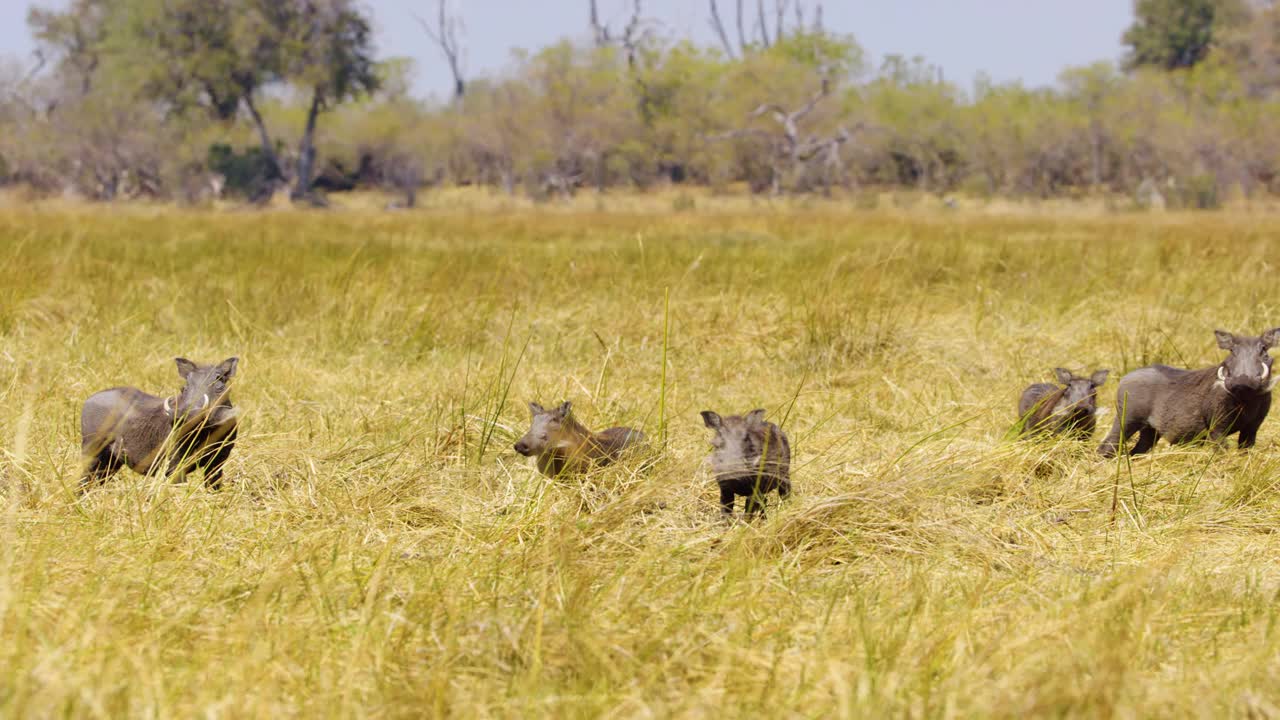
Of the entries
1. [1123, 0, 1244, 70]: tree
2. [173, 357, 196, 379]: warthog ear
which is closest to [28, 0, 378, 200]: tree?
[173, 357, 196, 379]: warthog ear

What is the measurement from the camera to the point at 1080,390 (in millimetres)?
4383

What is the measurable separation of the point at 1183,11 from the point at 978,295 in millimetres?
62143

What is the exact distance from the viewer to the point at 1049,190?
43.7m

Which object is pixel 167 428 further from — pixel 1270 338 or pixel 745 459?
pixel 1270 338

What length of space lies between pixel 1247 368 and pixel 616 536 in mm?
2501

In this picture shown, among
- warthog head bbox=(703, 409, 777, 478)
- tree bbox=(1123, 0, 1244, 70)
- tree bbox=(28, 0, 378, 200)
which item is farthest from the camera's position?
tree bbox=(1123, 0, 1244, 70)

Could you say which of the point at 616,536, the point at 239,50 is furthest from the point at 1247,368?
the point at 239,50

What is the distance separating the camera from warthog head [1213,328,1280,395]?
391 centimetres

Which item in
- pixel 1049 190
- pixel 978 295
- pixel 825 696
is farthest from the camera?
pixel 1049 190

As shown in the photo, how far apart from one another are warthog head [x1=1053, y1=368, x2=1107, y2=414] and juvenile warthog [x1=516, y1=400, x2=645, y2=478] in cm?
181

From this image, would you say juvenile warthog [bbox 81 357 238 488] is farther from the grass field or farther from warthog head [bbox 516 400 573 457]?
warthog head [bbox 516 400 573 457]

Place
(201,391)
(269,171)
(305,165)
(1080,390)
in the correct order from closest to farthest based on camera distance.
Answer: (201,391) → (1080,390) → (305,165) → (269,171)

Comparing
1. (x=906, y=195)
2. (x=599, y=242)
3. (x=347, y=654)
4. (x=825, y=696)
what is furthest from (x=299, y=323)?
(x=906, y=195)

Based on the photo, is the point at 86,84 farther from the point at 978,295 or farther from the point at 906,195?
the point at 978,295
